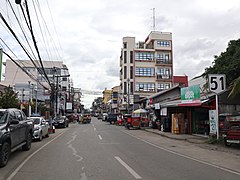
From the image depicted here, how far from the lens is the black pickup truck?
9.88 metres

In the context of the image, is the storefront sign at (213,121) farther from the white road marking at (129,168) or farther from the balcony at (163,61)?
the balcony at (163,61)

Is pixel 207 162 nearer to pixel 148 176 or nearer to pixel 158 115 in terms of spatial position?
pixel 148 176

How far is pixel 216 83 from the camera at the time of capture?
1773 centimetres

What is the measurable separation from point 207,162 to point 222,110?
9861 mm

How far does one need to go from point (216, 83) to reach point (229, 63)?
4155 mm

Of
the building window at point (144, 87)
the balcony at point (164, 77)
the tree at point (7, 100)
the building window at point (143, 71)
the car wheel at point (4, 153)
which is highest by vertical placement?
the building window at point (143, 71)

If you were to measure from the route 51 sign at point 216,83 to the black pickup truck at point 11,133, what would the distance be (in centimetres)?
1058

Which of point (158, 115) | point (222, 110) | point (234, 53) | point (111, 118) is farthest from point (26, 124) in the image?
point (111, 118)

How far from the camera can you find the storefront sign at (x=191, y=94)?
2281 cm

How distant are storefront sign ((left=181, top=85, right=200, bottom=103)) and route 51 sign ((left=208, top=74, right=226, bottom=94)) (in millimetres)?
4557

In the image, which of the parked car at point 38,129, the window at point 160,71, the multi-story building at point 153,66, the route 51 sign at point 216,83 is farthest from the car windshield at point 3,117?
the window at point 160,71

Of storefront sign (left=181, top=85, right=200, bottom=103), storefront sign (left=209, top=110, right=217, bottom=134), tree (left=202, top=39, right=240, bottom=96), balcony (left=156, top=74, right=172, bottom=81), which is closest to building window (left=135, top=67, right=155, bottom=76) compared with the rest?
balcony (left=156, top=74, right=172, bottom=81)

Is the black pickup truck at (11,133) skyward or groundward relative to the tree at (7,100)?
groundward

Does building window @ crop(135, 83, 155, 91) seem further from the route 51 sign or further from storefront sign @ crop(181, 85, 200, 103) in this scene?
the route 51 sign
